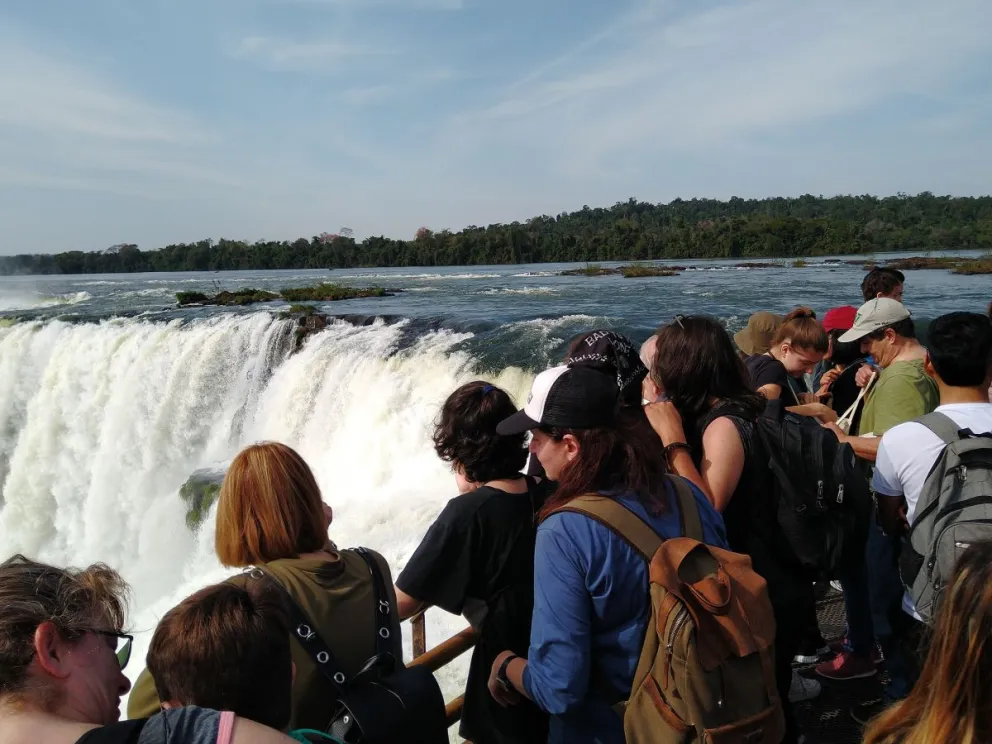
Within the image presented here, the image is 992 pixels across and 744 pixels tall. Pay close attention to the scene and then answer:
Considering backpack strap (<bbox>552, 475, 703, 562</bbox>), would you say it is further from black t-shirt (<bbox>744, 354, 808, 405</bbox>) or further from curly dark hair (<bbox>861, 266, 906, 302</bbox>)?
curly dark hair (<bbox>861, 266, 906, 302</bbox>)

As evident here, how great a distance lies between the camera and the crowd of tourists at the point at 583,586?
123cm

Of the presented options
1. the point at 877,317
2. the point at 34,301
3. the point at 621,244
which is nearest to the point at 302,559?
the point at 877,317

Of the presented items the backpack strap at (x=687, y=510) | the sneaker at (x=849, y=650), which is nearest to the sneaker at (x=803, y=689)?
the sneaker at (x=849, y=650)

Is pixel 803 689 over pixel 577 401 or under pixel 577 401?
under

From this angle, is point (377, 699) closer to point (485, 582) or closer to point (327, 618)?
point (327, 618)

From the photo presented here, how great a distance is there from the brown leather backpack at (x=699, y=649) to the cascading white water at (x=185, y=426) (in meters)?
5.11

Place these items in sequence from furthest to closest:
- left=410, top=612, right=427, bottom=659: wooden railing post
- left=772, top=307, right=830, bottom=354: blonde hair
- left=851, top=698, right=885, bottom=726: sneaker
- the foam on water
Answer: the foam on water < left=772, top=307, right=830, bottom=354: blonde hair < left=851, top=698, right=885, bottom=726: sneaker < left=410, top=612, right=427, bottom=659: wooden railing post

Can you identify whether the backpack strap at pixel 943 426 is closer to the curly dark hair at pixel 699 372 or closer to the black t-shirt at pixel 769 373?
the curly dark hair at pixel 699 372

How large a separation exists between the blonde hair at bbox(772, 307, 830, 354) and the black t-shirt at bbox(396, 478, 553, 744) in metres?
2.54

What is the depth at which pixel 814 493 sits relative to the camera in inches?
90.2

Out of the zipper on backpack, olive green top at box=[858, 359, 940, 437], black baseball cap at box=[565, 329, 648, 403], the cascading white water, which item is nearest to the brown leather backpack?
the zipper on backpack

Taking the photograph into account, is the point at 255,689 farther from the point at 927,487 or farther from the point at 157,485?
the point at 157,485

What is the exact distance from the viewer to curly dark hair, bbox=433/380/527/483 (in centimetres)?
206

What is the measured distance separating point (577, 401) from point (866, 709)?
2411 mm
